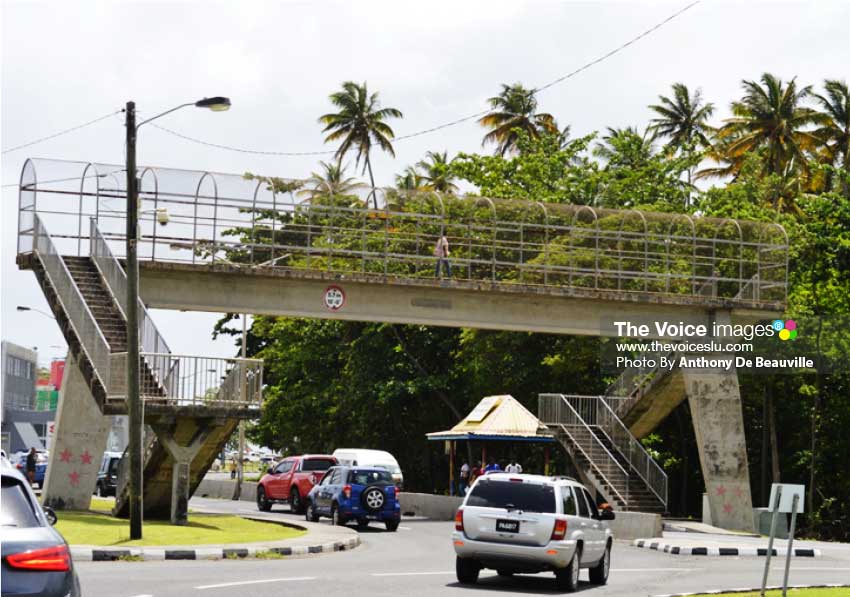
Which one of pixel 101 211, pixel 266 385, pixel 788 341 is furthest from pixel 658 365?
pixel 266 385

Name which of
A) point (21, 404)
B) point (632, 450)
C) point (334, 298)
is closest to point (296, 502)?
point (334, 298)

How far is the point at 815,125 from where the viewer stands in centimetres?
7281

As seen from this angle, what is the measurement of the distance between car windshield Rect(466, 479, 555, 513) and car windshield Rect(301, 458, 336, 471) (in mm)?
24061

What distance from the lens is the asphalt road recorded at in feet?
56.7

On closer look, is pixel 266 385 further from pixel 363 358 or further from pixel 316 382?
pixel 363 358

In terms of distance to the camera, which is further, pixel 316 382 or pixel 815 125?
pixel 815 125

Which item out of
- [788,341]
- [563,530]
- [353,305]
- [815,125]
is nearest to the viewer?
[563,530]

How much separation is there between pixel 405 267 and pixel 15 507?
125 feet

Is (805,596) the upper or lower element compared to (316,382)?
lower

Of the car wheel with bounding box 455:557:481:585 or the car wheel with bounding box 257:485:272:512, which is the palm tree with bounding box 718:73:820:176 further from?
the car wheel with bounding box 455:557:481:585

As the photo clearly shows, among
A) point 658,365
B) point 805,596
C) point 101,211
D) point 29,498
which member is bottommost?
point 805,596

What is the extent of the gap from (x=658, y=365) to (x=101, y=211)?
60.1 feet

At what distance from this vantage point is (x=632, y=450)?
41875 millimetres

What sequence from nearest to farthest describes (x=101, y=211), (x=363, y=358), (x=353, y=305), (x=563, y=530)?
(x=563, y=530) < (x=101, y=211) < (x=353, y=305) < (x=363, y=358)
